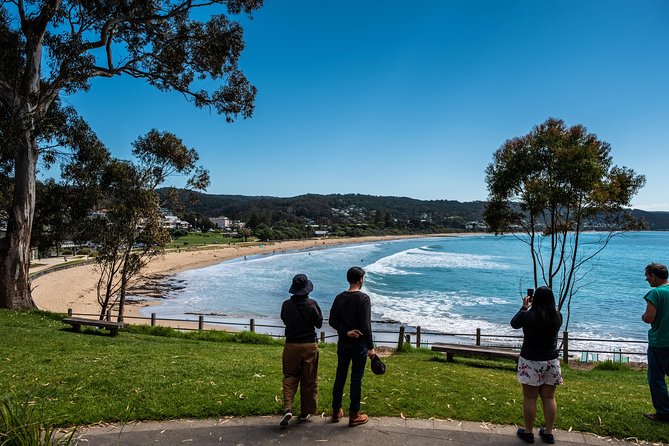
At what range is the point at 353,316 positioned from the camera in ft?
13.7

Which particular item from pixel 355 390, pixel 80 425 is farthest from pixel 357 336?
pixel 80 425

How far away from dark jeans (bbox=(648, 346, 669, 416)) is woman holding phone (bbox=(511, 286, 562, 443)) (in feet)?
4.68

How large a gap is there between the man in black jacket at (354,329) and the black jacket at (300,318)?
0.23 m

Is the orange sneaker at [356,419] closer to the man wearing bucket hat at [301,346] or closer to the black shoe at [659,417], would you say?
the man wearing bucket hat at [301,346]

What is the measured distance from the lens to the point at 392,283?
122ft


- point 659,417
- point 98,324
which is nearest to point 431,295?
point 98,324

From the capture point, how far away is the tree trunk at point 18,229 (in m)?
12.1

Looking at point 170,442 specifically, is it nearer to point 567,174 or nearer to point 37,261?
point 567,174

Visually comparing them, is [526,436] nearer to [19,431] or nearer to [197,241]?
[19,431]

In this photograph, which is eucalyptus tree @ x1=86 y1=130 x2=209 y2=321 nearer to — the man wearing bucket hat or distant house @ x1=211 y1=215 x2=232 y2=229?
the man wearing bucket hat

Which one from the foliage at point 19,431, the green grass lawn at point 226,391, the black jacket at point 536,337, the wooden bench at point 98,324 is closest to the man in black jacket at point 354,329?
the green grass lawn at point 226,391

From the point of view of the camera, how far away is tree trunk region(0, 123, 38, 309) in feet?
39.7

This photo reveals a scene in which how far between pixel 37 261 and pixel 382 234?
109 m

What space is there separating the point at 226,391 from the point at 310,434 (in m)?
1.47
